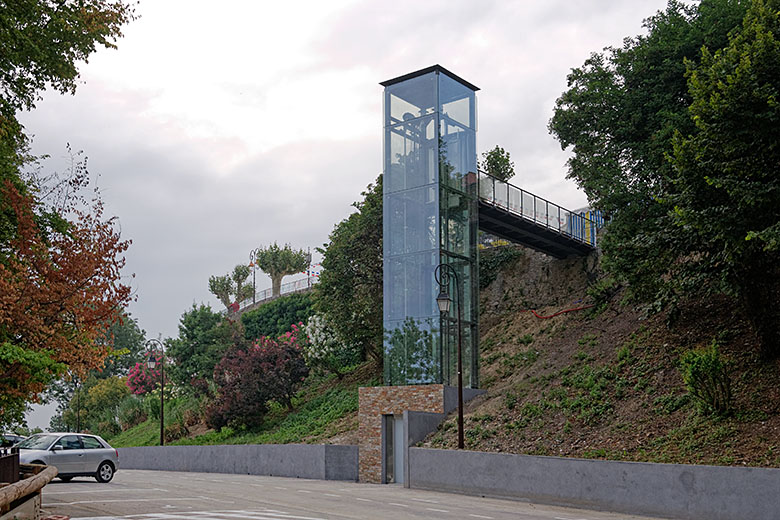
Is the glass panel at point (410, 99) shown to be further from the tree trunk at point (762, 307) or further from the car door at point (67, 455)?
the car door at point (67, 455)

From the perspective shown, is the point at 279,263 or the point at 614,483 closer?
the point at 614,483

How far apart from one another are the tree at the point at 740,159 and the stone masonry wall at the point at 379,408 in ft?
33.6

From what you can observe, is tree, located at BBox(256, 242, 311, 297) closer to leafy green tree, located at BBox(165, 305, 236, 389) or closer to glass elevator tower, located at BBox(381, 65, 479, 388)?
leafy green tree, located at BBox(165, 305, 236, 389)

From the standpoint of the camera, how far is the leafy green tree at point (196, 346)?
165ft

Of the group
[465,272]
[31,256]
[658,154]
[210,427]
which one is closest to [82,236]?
[31,256]

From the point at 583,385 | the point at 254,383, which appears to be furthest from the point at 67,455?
the point at 254,383

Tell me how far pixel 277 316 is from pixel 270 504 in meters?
44.2

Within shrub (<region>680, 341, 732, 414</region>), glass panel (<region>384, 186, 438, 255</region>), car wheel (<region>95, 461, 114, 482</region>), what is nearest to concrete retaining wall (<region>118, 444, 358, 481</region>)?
car wheel (<region>95, 461, 114, 482</region>)

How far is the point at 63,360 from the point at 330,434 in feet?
62.9

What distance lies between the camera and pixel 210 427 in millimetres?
39406

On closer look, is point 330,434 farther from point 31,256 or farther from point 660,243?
point 31,256

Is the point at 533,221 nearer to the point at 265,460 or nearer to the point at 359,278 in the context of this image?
the point at 359,278

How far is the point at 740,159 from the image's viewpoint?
17.8m

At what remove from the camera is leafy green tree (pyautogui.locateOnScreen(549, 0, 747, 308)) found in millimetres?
23906
